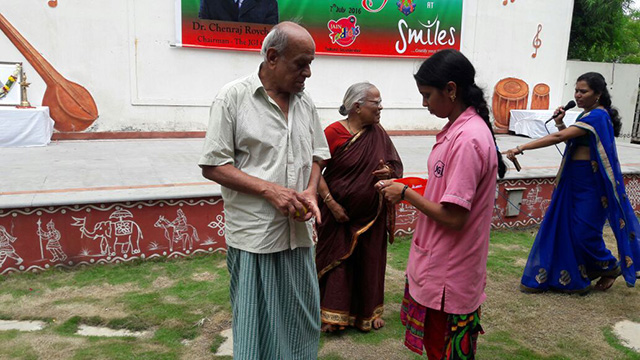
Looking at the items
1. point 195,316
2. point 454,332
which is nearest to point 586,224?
point 454,332

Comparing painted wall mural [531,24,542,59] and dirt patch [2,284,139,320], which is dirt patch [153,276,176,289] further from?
painted wall mural [531,24,542,59]

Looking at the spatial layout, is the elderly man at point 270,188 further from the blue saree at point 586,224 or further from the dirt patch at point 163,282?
the blue saree at point 586,224

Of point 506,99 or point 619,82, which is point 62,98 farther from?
point 619,82

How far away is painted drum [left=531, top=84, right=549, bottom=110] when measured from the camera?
477 inches

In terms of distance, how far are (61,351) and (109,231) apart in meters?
1.25

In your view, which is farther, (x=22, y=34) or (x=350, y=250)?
(x=22, y=34)

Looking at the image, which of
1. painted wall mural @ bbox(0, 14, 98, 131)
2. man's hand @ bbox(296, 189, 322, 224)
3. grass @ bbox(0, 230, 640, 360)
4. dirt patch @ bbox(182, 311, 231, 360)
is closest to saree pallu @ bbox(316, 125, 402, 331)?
grass @ bbox(0, 230, 640, 360)

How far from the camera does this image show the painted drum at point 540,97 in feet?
39.7

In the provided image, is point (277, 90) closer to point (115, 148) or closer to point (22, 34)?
point (115, 148)

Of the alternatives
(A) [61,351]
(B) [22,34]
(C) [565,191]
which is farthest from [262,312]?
(B) [22,34]

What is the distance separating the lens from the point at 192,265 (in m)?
3.76

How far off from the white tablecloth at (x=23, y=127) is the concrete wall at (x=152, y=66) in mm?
1198

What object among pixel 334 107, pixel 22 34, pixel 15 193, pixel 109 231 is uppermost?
pixel 22 34

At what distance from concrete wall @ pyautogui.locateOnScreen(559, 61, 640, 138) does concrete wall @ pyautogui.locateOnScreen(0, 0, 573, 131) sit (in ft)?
10.8
